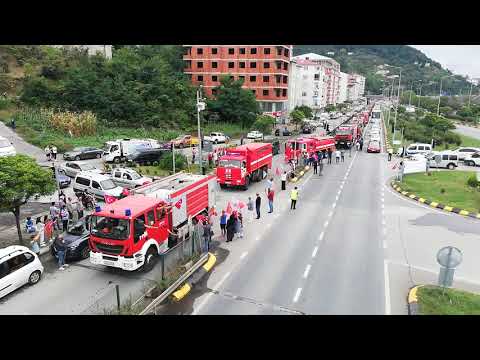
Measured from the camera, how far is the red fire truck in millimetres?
13188

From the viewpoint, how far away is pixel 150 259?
46.9ft

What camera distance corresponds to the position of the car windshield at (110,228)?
13211 mm

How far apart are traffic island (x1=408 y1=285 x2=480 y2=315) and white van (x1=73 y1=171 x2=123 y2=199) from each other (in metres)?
16.3

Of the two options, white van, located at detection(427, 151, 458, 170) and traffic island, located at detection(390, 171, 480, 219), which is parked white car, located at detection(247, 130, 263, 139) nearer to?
white van, located at detection(427, 151, 458, 170)

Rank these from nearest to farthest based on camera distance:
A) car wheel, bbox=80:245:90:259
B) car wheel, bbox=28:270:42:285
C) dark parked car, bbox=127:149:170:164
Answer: car wheel, bbox=28:270:42:285 → car wheel, bbox=80:245:90:259 → dark parked car, bbox=127:149:170:164

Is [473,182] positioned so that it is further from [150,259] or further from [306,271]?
[150,259]

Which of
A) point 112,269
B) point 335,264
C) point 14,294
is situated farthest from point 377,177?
point 14,294

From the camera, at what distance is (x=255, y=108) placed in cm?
6103

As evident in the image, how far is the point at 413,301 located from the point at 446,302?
3.08 ft

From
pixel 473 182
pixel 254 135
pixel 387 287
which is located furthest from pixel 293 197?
pixel 254 135

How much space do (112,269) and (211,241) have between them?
460 cm

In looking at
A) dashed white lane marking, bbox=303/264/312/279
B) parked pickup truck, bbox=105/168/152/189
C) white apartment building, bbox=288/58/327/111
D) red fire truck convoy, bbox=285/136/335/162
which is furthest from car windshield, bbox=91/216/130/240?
white apartment building, bbox=288/58/327/111

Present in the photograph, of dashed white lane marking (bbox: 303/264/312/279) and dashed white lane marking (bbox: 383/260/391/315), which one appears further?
dashed white lane marking (bbox: 303/264/312/279)

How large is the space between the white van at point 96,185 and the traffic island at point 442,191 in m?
18.6
